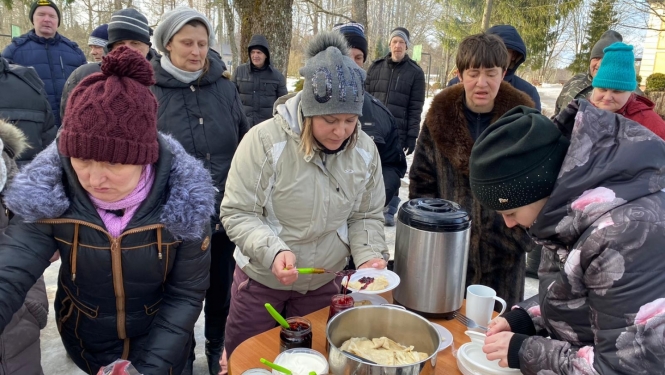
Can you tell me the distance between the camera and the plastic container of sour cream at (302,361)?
1.24 metres

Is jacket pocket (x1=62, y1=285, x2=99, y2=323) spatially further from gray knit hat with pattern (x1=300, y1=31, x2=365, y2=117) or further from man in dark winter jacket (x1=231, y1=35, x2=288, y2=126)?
man in dark winter jacket (x1=231, y1=35, x2=288, y2=126)

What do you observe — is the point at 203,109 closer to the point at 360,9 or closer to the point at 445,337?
the point at 445,337

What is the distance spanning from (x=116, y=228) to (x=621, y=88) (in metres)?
3.08

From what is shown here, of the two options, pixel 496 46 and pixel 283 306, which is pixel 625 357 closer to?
pixel 283 306

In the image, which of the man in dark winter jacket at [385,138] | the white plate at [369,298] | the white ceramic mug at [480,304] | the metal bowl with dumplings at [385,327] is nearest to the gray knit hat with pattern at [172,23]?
the man in dark winter jacket at [385,138]

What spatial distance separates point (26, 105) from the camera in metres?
3.17

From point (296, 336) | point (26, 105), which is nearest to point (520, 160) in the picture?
point (296, 336)

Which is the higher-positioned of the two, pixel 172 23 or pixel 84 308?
pixel 172 23

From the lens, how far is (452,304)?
1.69 meters

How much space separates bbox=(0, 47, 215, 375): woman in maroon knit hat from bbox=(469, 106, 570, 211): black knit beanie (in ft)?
3.11

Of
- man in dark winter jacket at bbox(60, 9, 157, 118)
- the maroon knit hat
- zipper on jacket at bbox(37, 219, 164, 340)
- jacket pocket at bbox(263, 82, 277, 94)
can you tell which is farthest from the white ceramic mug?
jacket pocket at bbox(263, 82, 277, 94)

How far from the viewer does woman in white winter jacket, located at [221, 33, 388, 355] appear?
1.75 meters

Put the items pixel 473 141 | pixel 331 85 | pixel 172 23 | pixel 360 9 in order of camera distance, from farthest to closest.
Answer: pixel 360 9 → pixel 172 23 → pixel 473 141 → pixel 331 85

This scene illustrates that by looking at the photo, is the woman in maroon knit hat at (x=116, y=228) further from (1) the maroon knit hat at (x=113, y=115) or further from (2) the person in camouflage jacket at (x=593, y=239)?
(2) the person in camouflage jacket at (x=593, y=239)
